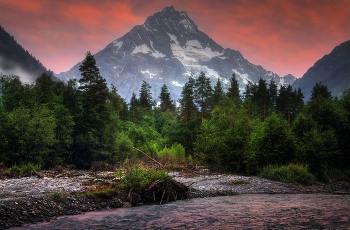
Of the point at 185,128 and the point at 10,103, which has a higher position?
the point at 10,103

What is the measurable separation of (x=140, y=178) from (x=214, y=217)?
4677 mm

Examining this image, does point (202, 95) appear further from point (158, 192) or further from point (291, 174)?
point (158, 192)

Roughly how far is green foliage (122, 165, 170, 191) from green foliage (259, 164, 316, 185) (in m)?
13.1

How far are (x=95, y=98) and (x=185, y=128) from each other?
922 inches

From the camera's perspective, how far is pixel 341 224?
770 cm

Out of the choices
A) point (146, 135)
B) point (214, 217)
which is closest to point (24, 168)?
point (214, 217)

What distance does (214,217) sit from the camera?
909 cm

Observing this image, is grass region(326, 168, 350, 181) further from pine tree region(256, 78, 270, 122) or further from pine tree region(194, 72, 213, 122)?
pine tree region(256, 78, 270, 122)

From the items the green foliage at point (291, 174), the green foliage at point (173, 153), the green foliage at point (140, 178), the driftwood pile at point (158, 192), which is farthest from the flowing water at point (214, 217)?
the green foliage at point (173, 153)

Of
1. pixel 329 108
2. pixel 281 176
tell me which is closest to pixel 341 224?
pixel 281 176

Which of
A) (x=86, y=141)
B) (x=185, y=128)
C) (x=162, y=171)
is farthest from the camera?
(x=185, y=128)

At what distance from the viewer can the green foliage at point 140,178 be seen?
12.0 meters

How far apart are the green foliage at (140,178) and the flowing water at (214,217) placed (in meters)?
1.20

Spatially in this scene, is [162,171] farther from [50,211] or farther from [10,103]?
[10,103]
